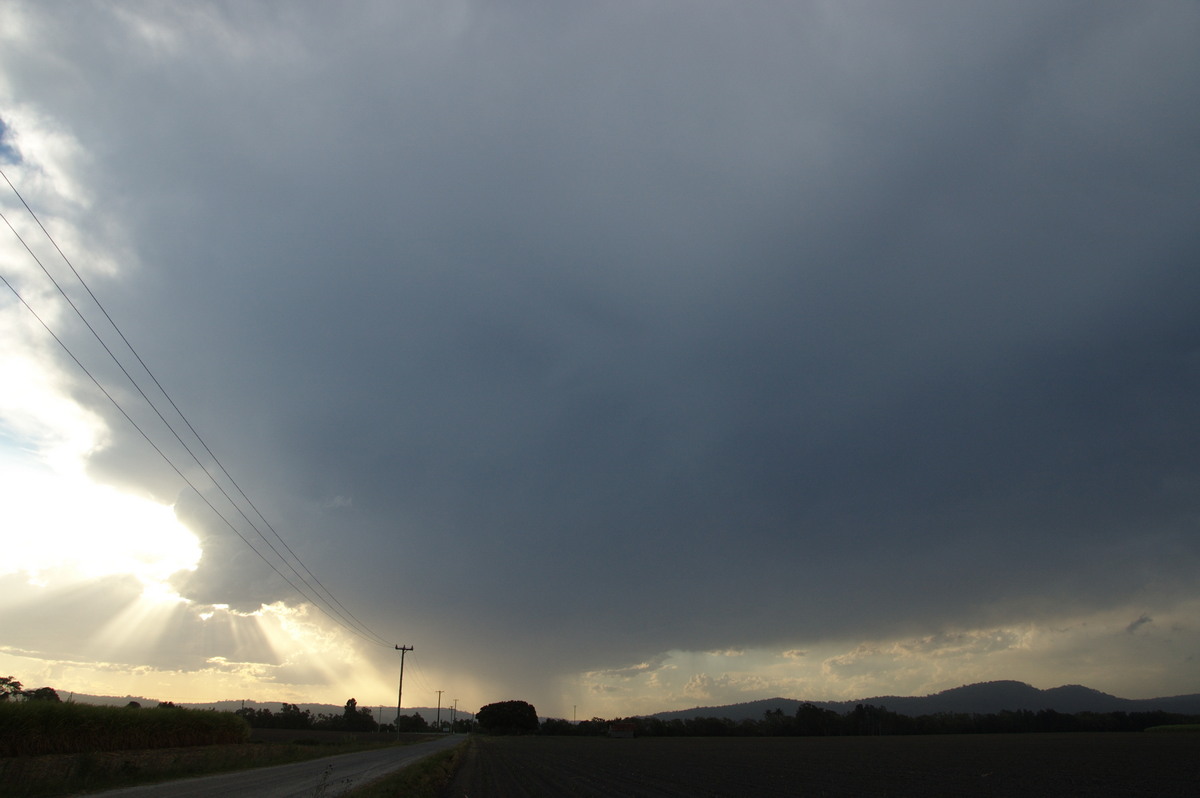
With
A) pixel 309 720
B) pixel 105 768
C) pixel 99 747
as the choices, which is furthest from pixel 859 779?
pixel 309 720

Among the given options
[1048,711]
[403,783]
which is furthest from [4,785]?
[1048,711]

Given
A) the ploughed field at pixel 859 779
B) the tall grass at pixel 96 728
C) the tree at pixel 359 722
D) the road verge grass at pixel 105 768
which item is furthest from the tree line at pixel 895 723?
the road verge grass at pixel 105 768

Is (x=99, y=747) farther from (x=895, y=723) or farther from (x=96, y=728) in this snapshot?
(x=895, y=723)

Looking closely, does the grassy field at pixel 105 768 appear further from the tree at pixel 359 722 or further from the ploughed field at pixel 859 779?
the tree at pixel 359 722

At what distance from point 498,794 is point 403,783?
14.1 ft

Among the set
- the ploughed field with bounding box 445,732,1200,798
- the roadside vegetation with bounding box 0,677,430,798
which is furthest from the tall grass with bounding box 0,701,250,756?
the ploughed field with bounding box 445,732,1200,798

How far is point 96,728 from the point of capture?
3606 centimetres

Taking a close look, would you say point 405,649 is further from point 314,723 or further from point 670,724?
point 670,724

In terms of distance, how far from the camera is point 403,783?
29.3 meters

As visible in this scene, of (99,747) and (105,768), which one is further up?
(99,747)

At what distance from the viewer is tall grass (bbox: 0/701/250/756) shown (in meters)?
30.5

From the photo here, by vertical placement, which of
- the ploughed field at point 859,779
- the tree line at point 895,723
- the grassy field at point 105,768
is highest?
the grassy field at point 105,768

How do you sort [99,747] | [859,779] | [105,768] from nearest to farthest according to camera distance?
[105,768] < [859,779] < [99,747]

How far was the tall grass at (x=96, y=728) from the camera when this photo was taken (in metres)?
30.5
